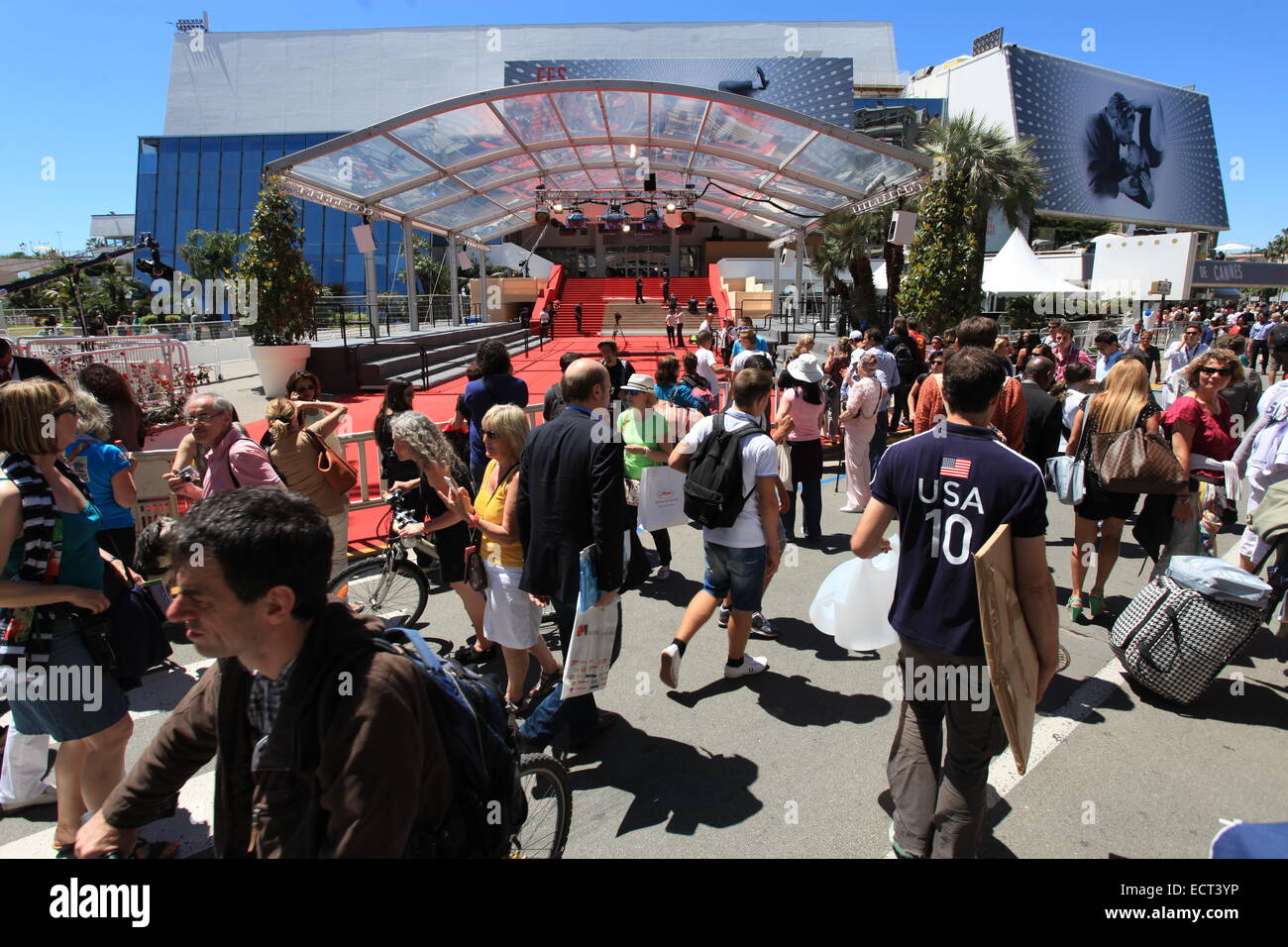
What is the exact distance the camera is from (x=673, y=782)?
3.32m

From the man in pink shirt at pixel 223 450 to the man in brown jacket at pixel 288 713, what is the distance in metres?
2.72

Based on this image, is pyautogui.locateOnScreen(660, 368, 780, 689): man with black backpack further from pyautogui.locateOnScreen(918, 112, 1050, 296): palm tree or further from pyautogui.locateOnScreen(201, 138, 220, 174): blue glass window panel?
pyautogui.locateOnScreen(201, 138, 220, 174): blue glass window panel

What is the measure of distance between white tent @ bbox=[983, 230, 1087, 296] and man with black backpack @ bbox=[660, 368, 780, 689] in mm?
19222

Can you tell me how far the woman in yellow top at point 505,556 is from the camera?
369cm

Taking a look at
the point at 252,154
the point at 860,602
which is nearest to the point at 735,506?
the point at 860,602

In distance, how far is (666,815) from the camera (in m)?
3.09

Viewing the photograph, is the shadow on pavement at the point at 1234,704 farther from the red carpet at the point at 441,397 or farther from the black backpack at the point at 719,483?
the red carpet at the point at 441,397

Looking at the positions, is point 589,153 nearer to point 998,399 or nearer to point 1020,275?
point 1020,275

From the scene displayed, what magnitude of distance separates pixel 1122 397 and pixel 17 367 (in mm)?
8861

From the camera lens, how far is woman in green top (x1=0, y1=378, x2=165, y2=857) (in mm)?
2566

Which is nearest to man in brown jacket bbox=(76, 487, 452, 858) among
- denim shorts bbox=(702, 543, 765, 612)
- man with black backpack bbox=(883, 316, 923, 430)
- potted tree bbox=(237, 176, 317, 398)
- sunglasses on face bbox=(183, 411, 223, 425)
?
denim shorts bbox=(702, 543, 765, 612)

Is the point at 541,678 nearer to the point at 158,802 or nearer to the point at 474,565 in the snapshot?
the point at 474,565
